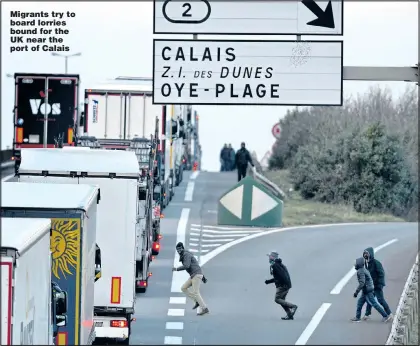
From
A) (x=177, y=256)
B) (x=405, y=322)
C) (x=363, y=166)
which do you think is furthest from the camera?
(x=363, y=166)

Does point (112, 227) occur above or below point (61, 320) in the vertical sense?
Answer: above

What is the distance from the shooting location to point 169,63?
1659cm

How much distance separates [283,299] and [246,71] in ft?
36.5

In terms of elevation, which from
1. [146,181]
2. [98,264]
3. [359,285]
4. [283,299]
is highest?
[146,181]

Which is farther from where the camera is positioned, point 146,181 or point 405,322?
point 146,181

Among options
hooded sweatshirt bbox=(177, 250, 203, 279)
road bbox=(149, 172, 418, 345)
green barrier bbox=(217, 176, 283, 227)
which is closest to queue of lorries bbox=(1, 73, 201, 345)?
hooded sweatshirt bbox=(177, 250, 203, 279)

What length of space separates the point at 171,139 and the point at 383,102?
22958mm

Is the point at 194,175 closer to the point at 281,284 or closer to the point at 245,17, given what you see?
the point at 281,284

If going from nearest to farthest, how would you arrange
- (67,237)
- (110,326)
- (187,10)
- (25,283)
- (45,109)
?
(25,283) < (67,237) < (187,10) < (110,326) < (45,109)

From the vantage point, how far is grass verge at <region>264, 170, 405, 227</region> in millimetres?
44125

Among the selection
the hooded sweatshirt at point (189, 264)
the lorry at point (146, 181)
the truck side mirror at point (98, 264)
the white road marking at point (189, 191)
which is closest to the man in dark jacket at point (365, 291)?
the hooded sweatshirt at point (189, 264)

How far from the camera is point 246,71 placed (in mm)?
16484

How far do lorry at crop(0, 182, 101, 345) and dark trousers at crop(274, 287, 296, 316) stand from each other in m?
11.2

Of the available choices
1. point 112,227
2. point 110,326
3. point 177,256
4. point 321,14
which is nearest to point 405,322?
point 110,326
